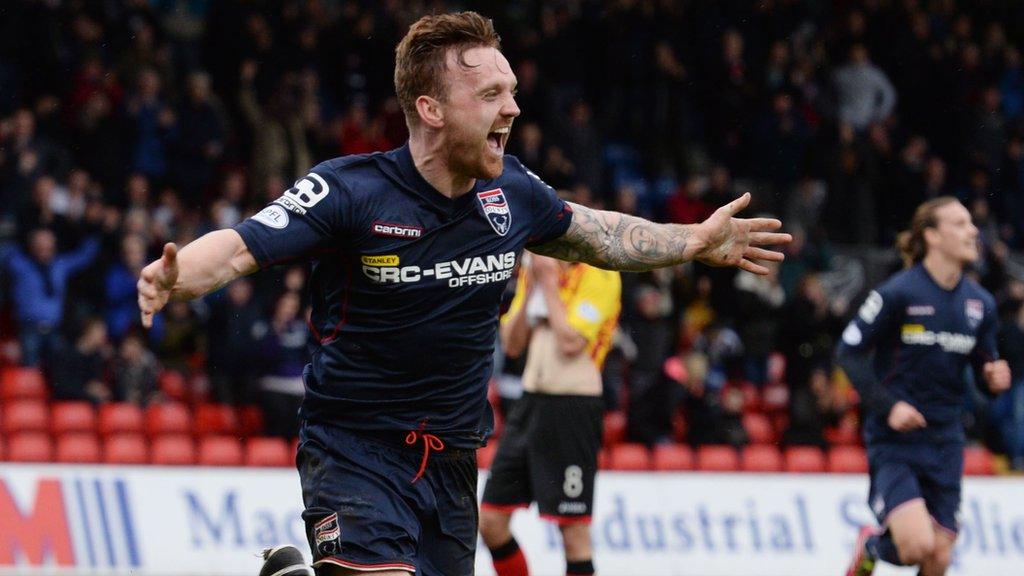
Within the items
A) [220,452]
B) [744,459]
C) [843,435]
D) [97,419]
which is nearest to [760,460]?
[744,459]

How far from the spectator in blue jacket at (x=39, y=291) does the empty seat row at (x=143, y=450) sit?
1.10 m

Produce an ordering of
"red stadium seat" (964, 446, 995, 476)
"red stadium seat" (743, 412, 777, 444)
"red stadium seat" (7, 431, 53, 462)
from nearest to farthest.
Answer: "red stadium seat" (7, 431, 53, 462), "red stadium seat" (964, 446, 995, 476), "red stadium seat" (743, 412, 777, 444)

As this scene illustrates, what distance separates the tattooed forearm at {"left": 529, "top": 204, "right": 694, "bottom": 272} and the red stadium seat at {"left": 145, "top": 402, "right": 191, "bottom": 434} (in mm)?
8069

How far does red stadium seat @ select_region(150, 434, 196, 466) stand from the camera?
1224 centimetres

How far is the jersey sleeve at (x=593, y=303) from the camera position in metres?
8.69

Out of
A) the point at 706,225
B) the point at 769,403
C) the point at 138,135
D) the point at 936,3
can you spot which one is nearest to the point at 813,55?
the point at 936,3

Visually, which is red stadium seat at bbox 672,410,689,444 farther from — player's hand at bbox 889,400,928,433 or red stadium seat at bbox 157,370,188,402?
player's hand at bbox 889,400,928,433

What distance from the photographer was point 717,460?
43.6 ft

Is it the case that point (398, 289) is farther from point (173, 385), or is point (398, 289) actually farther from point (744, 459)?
point (173, 385)

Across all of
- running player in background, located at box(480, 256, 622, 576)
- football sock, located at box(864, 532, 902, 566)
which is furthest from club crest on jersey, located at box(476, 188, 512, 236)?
football sock, located at box(864, 532, 902, 566)

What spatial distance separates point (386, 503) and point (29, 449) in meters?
8.01

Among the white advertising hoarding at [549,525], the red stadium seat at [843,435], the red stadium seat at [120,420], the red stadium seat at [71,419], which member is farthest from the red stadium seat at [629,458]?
the red stadium seat at [71,419]

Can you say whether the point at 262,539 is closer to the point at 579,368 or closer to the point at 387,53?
the point at 579,368

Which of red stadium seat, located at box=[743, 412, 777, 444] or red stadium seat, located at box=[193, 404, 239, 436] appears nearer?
red stadium seat, located at box=[193, 404, 239, 436]
